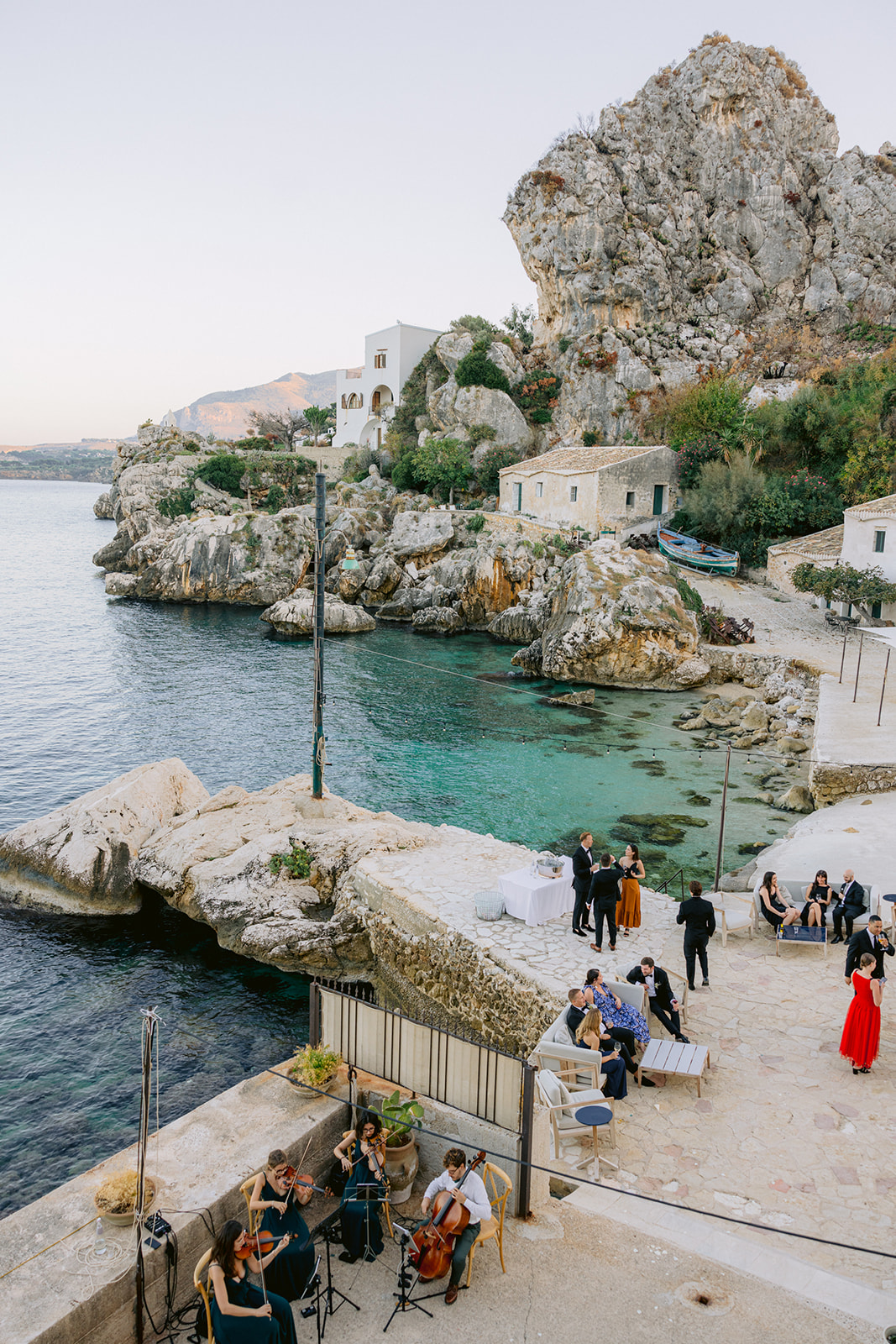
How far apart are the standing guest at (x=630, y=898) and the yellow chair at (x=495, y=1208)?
210 inches

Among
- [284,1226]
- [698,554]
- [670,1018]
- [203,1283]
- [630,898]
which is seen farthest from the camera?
[698,554]

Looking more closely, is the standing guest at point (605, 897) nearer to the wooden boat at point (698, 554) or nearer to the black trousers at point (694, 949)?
the black trousers at point (694, 949)

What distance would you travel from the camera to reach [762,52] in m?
64.9

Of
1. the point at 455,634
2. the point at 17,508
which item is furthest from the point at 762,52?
the point at 17,508

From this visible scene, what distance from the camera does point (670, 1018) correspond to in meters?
9.33

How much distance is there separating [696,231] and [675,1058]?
68.2 metres

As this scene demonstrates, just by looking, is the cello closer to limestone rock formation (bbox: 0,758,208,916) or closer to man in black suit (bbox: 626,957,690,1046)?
man in black suit (bbox: 626,957,690,1046)

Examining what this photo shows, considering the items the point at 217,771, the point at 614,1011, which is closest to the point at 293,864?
the point at 614,1011

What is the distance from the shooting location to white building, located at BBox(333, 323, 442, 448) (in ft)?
236

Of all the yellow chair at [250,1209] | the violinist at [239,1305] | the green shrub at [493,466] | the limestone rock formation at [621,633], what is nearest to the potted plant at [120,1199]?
the yellow chair at [250,1209]

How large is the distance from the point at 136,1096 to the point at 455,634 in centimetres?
3543

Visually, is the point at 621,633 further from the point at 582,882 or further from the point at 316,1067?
the point at 316,1067

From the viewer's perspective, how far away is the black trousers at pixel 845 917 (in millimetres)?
11914

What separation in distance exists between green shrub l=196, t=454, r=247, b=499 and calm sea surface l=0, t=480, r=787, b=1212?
1944cm
